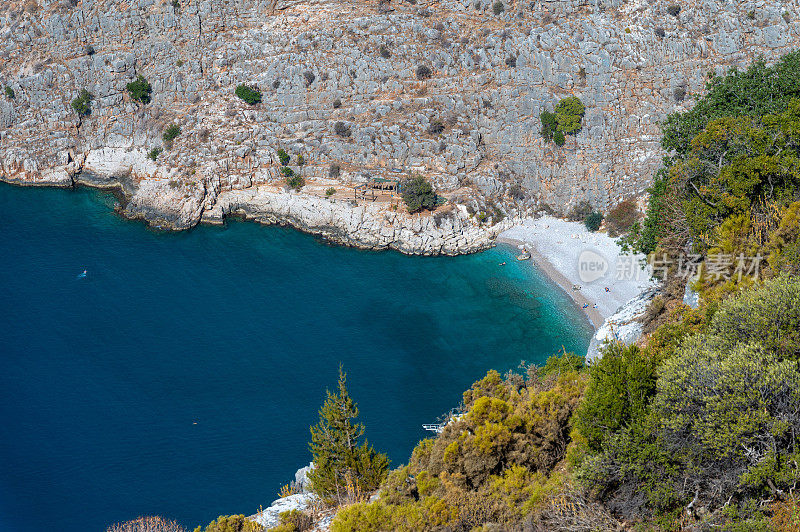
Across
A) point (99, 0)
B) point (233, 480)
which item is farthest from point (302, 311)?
point (99, 0)

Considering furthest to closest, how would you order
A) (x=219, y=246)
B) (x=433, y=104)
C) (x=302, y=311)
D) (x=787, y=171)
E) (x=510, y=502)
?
(x=433, y=104) < (x=219, y=246) < (x=302, y=311) < (x=787, y=171) < (x=510, y=502)

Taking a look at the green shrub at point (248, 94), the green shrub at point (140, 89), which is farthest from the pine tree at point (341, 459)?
the green shrub at point (140, 89)

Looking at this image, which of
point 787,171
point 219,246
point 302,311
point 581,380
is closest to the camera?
point 581,380

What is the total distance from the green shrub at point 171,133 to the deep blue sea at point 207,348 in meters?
9.90

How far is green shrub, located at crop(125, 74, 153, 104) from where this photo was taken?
92312mm

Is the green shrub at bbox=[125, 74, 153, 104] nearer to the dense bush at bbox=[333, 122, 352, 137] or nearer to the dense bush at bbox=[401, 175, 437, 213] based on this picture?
the dense bush at bbox=[333, 122, 352, 137]

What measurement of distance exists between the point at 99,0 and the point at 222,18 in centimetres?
1708

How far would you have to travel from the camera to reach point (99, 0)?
318 ft

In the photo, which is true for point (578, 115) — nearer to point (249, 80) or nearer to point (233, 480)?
point (249, 80)

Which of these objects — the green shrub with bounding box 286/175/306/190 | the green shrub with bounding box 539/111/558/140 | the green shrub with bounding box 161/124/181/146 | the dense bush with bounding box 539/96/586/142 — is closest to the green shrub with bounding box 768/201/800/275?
the dense bush with bounding box 539/96/586/142

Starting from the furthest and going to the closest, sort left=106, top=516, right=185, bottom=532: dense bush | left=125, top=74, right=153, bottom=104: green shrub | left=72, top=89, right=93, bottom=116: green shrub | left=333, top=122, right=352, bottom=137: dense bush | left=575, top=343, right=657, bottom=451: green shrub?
left=72, top=89, right=93, bottom=116: green shrub, left=125, top=74, right=153, bottom=104: green shrub, left=333, top=122, right=352, bottom=137: dense bush, left=106, top=516, right=185, bottom=532: dense bush, left=575, top=343, right=657, bottom=451: green shrub

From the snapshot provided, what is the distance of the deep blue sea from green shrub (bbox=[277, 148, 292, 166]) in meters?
8.86

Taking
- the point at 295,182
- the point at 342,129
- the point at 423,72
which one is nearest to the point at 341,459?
the point at 295,182

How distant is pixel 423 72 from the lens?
88.5 metres
